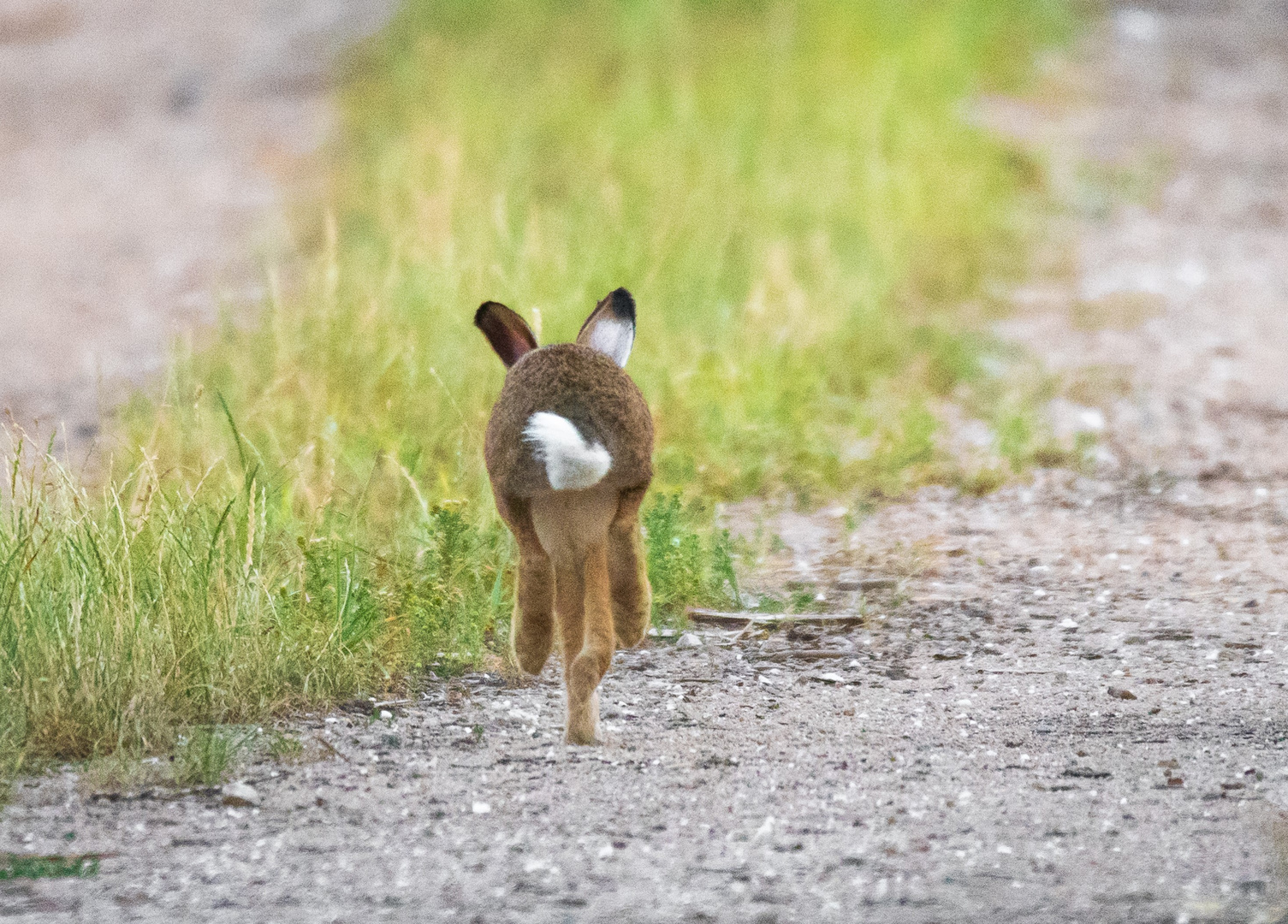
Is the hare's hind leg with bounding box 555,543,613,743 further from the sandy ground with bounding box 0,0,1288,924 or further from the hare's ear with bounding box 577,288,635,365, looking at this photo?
the hare's ear with bounding box 577,288,635,365

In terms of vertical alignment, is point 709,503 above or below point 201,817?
above

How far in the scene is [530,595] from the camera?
349 centimetres

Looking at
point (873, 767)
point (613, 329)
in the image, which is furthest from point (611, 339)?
point (873, 767)

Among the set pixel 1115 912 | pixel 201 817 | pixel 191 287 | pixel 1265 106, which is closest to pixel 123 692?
pixel 201 817

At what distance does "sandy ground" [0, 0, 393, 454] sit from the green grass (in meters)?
0.56

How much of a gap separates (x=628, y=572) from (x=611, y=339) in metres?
0.47

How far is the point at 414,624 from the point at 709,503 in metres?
1.39

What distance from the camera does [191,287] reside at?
8250 mm

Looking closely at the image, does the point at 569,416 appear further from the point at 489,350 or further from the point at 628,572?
the point at 489,350

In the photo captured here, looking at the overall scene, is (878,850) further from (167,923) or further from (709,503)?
(709,503)

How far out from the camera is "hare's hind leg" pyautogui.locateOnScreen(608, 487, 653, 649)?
3424 millimetres

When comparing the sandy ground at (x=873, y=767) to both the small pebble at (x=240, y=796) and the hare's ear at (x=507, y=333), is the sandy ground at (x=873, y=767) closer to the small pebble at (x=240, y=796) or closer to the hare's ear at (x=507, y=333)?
the small pebble at (x=240, y=796)

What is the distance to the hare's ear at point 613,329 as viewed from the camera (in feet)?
11.6

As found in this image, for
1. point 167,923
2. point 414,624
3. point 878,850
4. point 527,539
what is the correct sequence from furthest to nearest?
1. point 414,624
2. point 527,539
3. point 878,850
4. point 167,923
